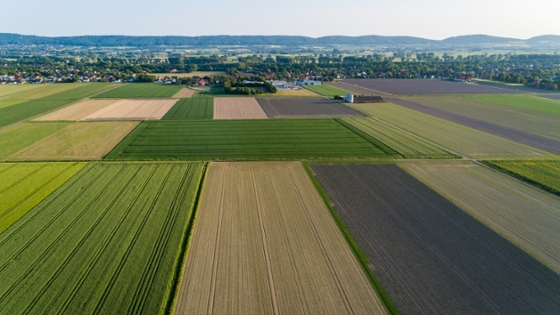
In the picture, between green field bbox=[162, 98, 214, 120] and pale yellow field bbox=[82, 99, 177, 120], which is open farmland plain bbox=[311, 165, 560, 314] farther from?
pale yellow field bbox=[82, 99, 177, 120]

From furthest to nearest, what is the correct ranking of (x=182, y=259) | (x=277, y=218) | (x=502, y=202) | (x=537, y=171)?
(x=537, y=171) < (x=502, y=202) < (x=277, y=218) < (x=182, y=259)

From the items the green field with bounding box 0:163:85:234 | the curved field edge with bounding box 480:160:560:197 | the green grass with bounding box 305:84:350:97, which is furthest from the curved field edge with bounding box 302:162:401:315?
the green grass with bounding box 305:84:350:97

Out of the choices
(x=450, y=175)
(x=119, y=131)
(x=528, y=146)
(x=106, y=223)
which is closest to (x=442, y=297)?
(x=450, y=175)

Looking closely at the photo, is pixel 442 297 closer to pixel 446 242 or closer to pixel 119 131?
pixel 446 242

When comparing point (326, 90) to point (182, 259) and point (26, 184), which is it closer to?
point (26, 184)

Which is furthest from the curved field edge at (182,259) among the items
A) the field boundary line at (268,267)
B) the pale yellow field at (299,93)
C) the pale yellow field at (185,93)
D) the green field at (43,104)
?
the pale yellow field at (299,93)

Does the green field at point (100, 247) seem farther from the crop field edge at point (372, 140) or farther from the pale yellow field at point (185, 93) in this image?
the pale yellow field at point (185, 93)

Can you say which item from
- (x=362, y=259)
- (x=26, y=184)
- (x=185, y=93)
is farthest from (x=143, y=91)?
(x=362, y=259)
